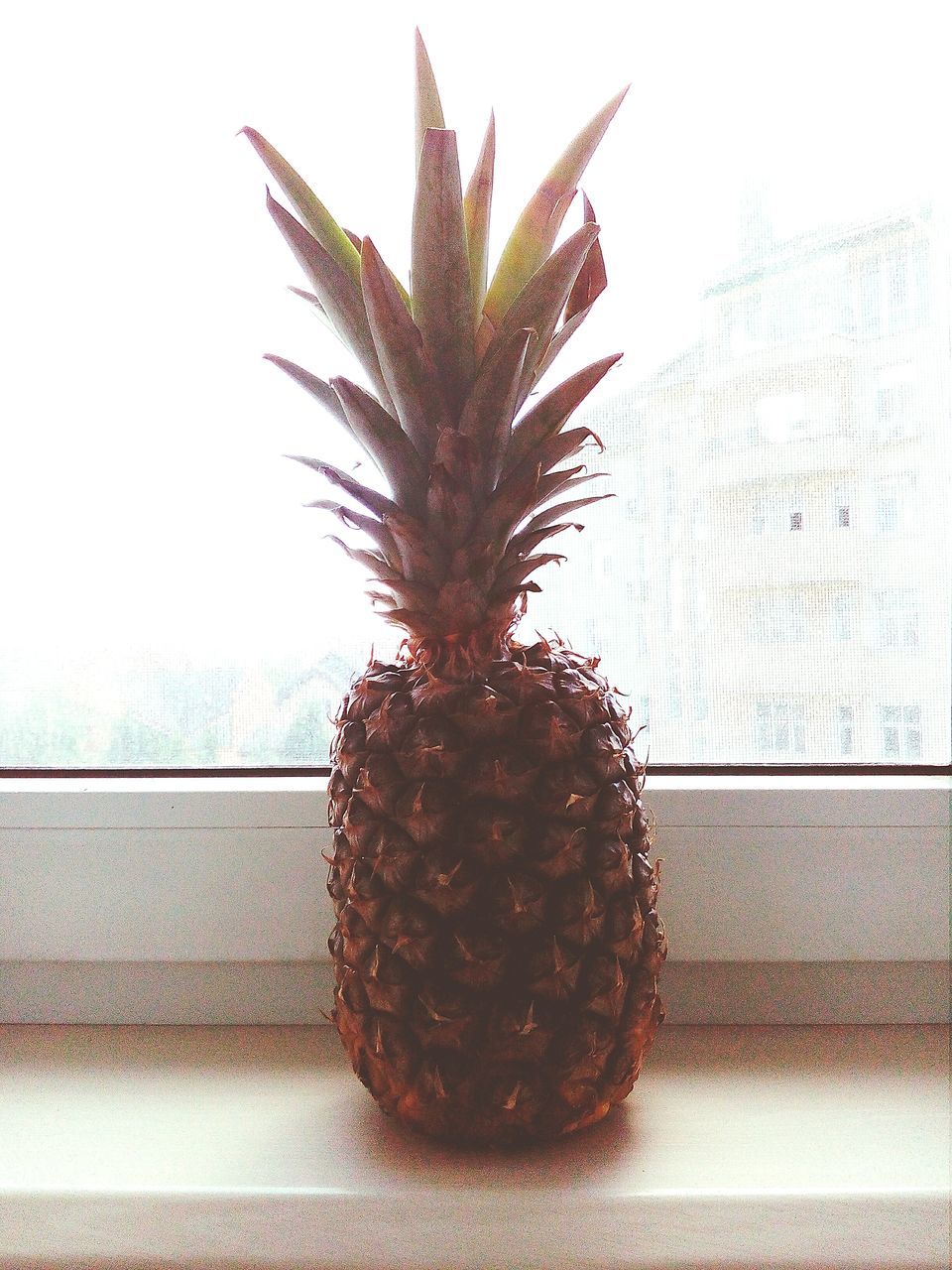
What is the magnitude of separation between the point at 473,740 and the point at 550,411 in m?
0.19

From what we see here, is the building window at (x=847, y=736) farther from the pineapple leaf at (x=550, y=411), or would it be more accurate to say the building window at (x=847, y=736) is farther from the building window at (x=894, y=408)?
the pineapple leaf at (x=550, y=411)

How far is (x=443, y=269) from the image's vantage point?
53cm

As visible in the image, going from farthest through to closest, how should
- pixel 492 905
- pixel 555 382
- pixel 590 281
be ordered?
pixel 555 382
pixel 590 281
pixel 492 905

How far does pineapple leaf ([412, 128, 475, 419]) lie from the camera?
514 mm

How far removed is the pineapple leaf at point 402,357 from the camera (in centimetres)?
52

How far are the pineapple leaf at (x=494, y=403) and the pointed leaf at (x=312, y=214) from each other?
4.1 inches

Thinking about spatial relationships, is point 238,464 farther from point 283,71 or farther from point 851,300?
point 851,300

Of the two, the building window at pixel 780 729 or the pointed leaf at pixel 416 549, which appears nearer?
the pointed leaf at pixel 416 549

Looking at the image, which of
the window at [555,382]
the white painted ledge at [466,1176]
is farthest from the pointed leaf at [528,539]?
the white painted ledge at [466,1176]

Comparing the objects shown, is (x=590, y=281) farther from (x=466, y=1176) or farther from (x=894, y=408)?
(x=466, y=1176)

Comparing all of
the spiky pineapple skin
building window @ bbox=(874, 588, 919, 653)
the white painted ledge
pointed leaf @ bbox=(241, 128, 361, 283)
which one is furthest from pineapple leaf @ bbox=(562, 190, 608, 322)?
the white painted ledge

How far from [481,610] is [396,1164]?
0.31 metres

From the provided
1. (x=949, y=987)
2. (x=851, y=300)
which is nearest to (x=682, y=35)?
(x=851, y=300)

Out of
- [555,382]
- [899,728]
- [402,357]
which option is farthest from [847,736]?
[402,357]
